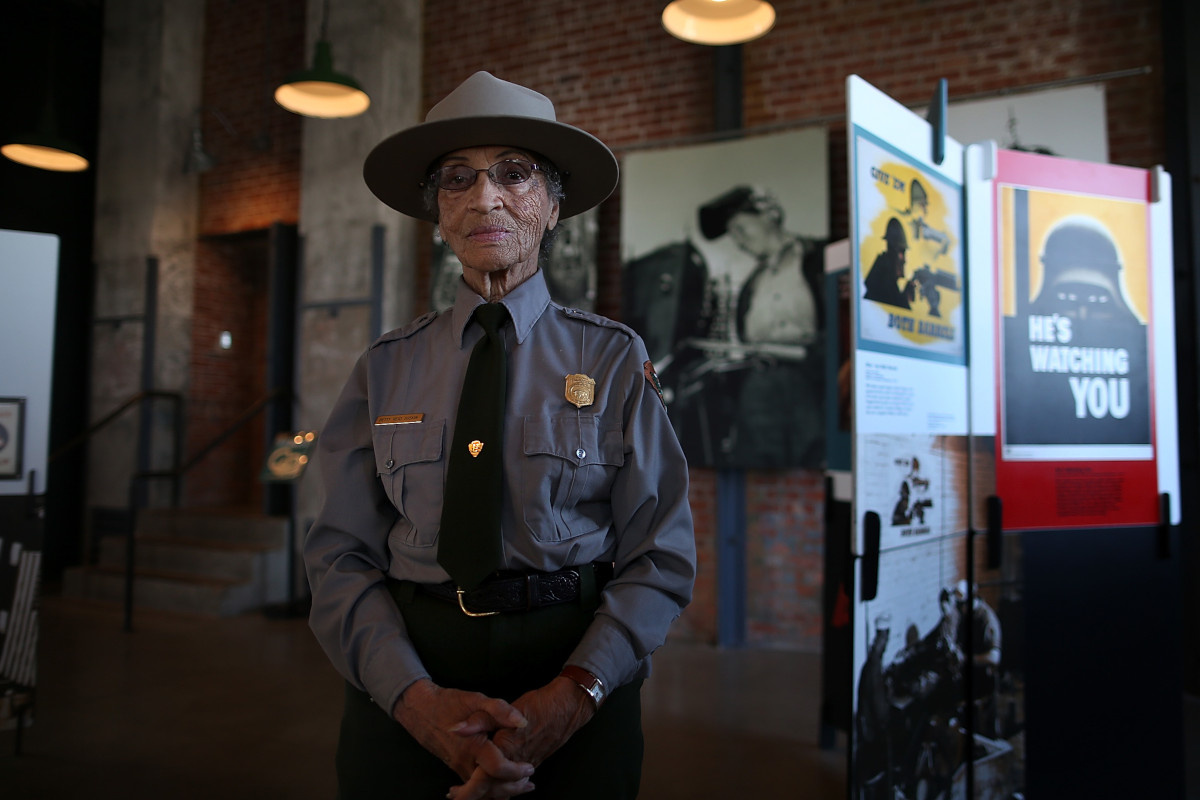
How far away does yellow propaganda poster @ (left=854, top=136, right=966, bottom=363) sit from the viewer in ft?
6.35

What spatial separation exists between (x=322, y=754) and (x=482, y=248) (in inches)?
104

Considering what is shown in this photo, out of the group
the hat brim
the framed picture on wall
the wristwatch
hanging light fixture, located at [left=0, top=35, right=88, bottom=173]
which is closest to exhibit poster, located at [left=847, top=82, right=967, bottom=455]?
the hat brim

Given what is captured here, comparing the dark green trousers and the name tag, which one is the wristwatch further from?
the name tag

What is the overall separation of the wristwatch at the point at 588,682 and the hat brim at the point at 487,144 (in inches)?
33.2

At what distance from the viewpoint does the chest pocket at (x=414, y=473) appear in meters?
1.27

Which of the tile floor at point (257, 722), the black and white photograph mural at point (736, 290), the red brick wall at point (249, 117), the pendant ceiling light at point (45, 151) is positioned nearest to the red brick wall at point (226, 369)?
the red brick wall at point (249, 117)

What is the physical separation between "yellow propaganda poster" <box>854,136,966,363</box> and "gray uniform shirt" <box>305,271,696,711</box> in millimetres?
858

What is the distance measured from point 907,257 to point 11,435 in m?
2.92

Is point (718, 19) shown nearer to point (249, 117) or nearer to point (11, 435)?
point (11, 435)

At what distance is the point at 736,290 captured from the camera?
15.3ft

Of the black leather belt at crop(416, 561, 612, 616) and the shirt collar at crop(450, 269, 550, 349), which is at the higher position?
the shirt collar at crop(450, 269, 550, 349)

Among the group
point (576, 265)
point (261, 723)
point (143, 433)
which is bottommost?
point (261, 723)

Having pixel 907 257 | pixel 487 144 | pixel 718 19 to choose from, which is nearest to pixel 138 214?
pixel 718 19

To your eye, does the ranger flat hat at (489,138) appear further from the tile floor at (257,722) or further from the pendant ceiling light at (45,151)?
the pendant ceiling light at (45,151)
